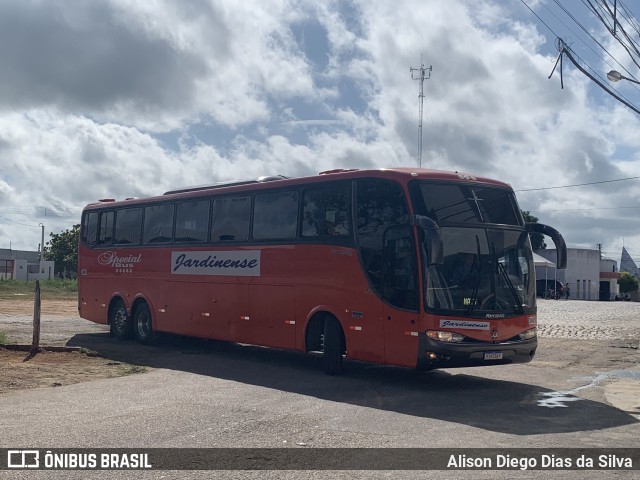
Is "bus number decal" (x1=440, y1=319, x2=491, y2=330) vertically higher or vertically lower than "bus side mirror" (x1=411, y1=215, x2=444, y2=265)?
lower

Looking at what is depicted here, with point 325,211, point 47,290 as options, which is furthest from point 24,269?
point 325,211

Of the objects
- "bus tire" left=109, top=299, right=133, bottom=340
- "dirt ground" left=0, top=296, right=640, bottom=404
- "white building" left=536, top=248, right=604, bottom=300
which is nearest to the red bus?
"dirt ground" left=0, top=296, right=640, bottom=404

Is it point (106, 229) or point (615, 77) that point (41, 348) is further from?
point (615, 77)

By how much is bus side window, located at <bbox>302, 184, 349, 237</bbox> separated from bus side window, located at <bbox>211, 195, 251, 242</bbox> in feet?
6.45

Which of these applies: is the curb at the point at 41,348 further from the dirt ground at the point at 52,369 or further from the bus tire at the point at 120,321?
the bus tire at the point at 120,321

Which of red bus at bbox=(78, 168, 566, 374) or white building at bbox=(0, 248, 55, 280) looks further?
white building at bbox=(0, 248, 55, 280)

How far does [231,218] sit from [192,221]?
5.42ft

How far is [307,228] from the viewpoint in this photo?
1531 cm

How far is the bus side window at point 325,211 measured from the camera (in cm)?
1454

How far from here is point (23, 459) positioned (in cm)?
797

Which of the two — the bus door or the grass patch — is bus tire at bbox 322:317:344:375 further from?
the grass patch

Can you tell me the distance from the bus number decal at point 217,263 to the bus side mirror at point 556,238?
5521 millimetres

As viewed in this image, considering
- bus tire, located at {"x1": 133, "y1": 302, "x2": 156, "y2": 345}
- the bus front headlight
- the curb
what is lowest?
the curb

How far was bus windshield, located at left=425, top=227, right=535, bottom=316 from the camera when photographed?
509 inches
